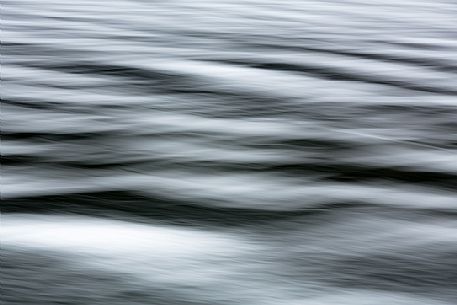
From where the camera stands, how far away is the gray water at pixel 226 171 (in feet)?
2.27

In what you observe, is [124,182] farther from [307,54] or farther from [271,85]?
[307,54]

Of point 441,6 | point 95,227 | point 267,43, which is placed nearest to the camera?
point 95,227

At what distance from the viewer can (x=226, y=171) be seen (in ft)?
3.22

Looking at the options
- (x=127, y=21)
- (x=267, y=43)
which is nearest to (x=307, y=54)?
(x=267, y=43)

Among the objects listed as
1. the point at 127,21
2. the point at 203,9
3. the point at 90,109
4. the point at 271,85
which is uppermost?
the point at 203,9

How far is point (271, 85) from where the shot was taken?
1.43 meters

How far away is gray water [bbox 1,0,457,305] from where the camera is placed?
2.27 feet

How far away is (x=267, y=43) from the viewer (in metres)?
→ 1.86

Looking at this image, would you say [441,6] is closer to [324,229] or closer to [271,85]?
[271,85]

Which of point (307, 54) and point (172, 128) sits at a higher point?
point (307, 54)

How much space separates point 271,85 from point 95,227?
71cm

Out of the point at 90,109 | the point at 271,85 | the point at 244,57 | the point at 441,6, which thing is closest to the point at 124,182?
the point at 90,109

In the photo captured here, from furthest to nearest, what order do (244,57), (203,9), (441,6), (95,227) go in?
1. (441,6)
2. (203,9)
3. (244,57)
4. (95,227)

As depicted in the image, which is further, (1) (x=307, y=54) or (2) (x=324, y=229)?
(1) (x=307, y=54)
